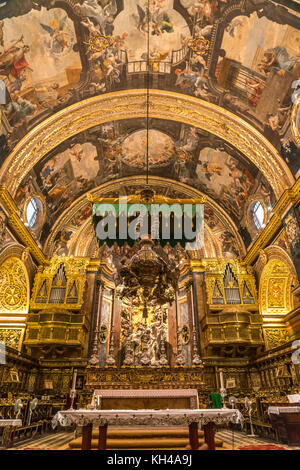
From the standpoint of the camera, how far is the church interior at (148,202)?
9273 mm

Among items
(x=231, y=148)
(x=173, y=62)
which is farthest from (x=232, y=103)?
(x=173, y=62)

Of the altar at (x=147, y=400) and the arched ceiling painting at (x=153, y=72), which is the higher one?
the arched ceiling painting at (x=153, y=72)

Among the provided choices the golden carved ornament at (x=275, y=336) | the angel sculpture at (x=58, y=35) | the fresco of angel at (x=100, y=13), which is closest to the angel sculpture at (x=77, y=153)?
the angel sculpture at (x=58, y=35)

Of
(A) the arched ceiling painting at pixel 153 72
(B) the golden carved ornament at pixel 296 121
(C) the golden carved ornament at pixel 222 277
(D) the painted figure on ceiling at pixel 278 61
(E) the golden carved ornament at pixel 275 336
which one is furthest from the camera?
(C) the golden carved ornament at pixel 222 277

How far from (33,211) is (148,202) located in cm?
746

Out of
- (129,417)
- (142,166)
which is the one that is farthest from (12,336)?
(142,166)

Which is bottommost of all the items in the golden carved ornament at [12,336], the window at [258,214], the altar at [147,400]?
the altar at [147,400]

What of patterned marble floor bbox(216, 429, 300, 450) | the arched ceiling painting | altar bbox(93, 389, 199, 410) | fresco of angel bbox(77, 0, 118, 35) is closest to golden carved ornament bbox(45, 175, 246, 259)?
the arched ceiling painting

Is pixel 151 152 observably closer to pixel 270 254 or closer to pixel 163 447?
pixel 270 254

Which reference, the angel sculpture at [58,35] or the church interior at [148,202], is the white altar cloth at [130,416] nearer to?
the church interior at [148,202]

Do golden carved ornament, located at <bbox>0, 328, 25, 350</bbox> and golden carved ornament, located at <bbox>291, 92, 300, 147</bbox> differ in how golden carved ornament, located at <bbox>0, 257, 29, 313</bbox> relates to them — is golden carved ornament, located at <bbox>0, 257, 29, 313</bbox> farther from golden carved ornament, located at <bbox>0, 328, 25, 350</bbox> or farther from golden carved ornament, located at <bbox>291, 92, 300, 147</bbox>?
golden carved ornament, located at <bbox>291, 92, 300, 147</bbox>

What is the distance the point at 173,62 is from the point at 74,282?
10.6 m

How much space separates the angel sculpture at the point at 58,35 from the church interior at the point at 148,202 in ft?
0.13
